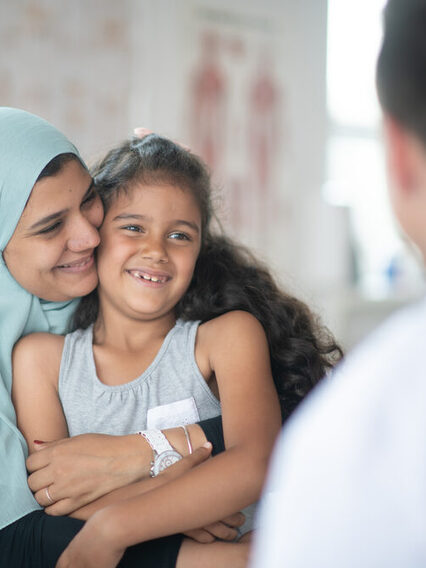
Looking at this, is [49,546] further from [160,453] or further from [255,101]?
[255,101]

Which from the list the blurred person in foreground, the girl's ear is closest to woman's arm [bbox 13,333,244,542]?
the blurred person in foreground

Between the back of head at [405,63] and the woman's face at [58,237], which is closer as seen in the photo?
the back of head at [405,63]

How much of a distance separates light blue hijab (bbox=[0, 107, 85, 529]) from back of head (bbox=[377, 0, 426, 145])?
88 centimetres

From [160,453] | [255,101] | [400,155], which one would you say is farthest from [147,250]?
[255,101]

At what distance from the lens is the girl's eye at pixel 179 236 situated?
4.80 ft

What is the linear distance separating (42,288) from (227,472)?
577mm

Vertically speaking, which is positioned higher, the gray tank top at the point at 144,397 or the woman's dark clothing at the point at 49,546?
the gray tank top at the point at 144,397

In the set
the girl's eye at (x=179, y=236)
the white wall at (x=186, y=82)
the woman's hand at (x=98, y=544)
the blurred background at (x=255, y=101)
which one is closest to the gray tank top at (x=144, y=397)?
the girl's eye at (x=179, y=236)

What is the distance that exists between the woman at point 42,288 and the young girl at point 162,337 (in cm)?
5

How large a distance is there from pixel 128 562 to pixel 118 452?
198 millimetres

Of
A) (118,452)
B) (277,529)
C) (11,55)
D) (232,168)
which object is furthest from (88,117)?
(277,529)

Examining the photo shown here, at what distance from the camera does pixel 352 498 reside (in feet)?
1.57

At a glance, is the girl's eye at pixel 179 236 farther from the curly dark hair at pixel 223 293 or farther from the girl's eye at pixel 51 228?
the girl's eye at pixel 51 228

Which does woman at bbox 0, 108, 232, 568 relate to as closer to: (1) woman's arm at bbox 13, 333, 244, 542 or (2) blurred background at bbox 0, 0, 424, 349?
(1) woman's arm at bbox 13, 333, 244, 542
